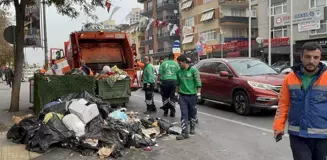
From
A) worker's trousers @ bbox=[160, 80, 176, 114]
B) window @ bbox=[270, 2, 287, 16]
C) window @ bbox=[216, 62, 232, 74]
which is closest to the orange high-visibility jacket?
worker's trousers @ bbox=[160, 80, 176, 114]

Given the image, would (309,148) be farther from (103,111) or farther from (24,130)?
(24,130)

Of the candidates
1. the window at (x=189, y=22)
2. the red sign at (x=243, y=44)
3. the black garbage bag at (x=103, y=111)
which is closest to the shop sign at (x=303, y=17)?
the red sign at (x=243, y=44)

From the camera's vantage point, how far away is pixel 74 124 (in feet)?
20.0

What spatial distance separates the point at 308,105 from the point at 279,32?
1468 inches

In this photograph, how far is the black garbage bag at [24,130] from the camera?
6.34 meters

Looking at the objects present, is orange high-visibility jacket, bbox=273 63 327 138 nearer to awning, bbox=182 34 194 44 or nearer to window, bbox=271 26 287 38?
window, bbox=271 26 287 38

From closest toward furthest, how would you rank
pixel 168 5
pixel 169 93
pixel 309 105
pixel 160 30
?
pixel 309 105 < pixel 169 93 < pixel 168 5 < pixel 160 30

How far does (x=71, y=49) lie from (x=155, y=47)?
54.2 meters

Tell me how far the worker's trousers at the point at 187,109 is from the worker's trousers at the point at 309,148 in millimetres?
3663

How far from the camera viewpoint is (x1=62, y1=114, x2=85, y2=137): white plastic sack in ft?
19.9

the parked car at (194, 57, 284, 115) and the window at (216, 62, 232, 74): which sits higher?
the window at (216, 62, 232, 74)

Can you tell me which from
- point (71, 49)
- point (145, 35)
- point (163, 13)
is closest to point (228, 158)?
point (71, 49)

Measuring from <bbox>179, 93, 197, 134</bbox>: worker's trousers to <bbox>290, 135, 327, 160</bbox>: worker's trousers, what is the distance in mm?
3663

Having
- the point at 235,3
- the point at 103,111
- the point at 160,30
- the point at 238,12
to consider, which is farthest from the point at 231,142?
the point at 160,30
